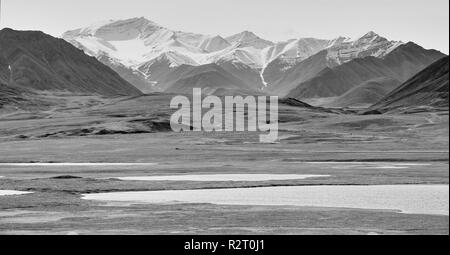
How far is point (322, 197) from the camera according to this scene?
59406 mm

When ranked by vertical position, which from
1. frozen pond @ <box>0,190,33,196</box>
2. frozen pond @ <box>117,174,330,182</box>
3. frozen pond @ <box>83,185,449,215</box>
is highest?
frozen pond @ <box>83,185,449,215</box>

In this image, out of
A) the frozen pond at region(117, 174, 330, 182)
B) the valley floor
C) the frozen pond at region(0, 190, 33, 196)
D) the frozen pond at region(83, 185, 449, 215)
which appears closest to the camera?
the valley floor

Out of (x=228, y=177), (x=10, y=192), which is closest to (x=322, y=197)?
(x=228, y=177)

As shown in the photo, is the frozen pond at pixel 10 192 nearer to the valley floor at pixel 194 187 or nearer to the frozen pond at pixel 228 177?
the valley floor at pixel 194 187

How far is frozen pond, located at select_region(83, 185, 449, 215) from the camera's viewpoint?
2069 inches

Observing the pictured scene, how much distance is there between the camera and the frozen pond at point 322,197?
52562 millimetres

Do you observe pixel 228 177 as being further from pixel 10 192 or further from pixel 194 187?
pixel 10 192

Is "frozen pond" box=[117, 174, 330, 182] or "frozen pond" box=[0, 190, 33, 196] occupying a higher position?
"frozen pond" box=[0, 190, 33, 196]

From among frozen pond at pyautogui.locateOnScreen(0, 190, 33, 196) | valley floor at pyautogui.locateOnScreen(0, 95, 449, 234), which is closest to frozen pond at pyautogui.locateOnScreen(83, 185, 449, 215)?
valley floor at pyautogui.locateOnScreen(0, 95, 449, 234)

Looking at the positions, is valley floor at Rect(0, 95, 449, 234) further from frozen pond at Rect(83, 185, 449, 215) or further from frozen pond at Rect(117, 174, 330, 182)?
frozen pond at Rect(117, 174, 330, 182)

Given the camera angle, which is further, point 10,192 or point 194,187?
point 194,187
